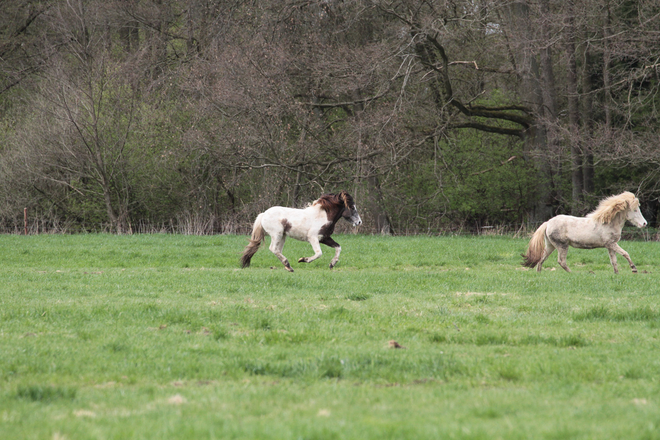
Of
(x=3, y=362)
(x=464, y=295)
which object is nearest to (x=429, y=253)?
(x=464, y=295)

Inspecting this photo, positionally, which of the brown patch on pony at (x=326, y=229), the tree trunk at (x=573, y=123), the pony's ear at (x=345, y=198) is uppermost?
the tree trunk at (x=573, y=123)

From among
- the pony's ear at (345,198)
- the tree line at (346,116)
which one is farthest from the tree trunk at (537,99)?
the pony's ear at (345,198)

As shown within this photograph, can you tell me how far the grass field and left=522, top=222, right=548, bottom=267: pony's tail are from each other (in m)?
2.01

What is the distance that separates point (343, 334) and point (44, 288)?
6.82 meters

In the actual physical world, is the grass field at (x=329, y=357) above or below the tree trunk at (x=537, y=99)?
below

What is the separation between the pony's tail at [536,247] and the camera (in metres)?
15.2

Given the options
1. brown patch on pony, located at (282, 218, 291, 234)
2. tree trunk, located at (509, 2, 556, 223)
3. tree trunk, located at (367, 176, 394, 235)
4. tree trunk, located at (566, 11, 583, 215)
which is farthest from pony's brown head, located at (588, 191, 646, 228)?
tree trunk, located at (367, 176, 394, 235)

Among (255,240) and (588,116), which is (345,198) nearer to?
(255,240)

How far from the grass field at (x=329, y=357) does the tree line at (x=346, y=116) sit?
53.1ft

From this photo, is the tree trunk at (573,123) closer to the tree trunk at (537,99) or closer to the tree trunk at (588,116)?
the tree trunk at (588,116)

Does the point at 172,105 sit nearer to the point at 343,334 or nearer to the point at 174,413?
the point at 343,334

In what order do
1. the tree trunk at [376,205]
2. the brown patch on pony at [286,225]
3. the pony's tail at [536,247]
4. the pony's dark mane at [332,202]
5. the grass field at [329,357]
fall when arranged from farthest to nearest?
the tree trunk at [376,205] < the pony's dark mane at [332,202] < the brown patch on pony at [286,225] < the pony's tail at [536,247] < the grass field at [329,357]

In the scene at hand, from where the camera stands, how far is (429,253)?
787 inches

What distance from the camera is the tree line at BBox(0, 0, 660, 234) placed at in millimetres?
27689
